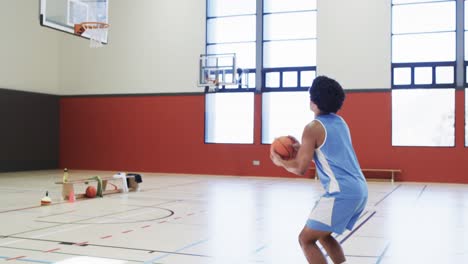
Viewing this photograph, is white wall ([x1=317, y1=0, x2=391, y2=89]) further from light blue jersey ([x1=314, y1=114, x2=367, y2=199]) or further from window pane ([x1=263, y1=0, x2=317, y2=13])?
light blue jersey ([x1=314, y1=114, x2=367, y2=199])

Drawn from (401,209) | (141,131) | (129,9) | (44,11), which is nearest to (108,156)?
(141,131)

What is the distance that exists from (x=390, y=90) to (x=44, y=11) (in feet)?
31.7

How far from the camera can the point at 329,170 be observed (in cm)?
317

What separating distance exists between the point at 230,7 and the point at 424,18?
609cm

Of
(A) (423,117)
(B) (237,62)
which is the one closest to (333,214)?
(A) (423,117)

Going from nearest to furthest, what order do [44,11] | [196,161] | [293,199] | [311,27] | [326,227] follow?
[326,227]
[293,199]
[44,11]
[311,27]
[196,161]

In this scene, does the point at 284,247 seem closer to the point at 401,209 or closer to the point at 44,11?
the point at 401,209

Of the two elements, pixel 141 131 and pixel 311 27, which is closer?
pixel 311 27

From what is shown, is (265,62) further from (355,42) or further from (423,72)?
(423,72)

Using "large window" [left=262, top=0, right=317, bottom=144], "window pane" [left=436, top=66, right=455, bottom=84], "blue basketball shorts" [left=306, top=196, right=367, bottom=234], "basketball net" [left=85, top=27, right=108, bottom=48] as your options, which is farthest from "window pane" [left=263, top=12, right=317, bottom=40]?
"blue basketball shorts" [left=306, top=196, right=367, bottom=234]

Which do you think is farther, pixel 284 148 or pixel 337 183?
pixel 284 148

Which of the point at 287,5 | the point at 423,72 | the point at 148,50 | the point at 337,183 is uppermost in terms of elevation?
the point at 287,5

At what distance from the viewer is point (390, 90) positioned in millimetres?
14922

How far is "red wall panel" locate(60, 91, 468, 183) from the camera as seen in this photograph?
1466cm
